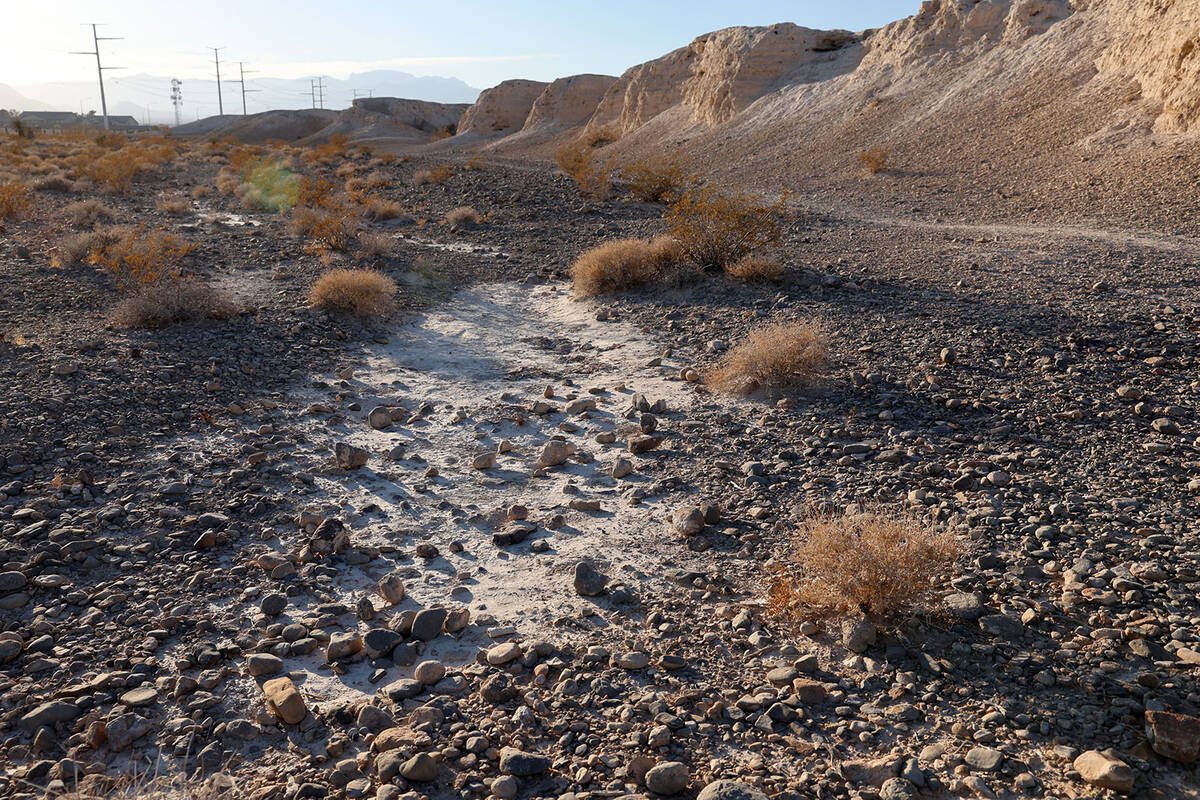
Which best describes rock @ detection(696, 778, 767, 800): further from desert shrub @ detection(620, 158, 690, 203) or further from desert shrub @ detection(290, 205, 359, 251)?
desert shrub @ detection(620, 158, 690, 203)

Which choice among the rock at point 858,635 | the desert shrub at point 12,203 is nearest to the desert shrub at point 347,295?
the rock at point 858,635

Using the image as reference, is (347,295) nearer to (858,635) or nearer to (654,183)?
(858,635)

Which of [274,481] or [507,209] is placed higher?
[507,209]

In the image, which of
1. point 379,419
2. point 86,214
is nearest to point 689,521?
point 379,419

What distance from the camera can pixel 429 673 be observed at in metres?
3.52

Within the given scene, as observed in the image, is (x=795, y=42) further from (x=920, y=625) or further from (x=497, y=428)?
(x=920, y=625)

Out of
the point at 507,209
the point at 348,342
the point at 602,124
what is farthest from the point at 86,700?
the point at 602,124

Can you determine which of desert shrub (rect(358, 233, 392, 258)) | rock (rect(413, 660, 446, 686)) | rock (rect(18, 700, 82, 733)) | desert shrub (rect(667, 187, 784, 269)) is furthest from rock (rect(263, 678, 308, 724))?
desert shrub (rect(358, 233, 392, 258))

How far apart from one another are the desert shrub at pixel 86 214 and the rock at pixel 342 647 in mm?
16232

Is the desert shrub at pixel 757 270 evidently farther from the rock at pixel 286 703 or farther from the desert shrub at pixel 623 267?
the rock at pixel 286 703

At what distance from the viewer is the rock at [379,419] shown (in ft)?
22.0

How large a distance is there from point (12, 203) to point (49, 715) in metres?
17.5

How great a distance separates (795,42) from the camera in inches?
1321

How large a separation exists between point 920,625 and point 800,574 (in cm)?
68
